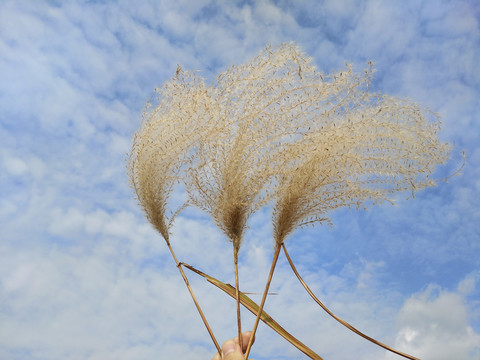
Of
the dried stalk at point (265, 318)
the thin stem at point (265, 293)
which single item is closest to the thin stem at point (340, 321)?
the thin stem at point (265, 293)

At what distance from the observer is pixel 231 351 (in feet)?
6.32

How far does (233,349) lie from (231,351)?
0.05 ft

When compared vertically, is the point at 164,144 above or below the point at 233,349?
above

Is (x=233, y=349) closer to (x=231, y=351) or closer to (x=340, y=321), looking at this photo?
(x=231, y=351)

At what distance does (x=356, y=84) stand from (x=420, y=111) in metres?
0.31

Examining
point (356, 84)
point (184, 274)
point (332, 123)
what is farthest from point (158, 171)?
point (356, 84)

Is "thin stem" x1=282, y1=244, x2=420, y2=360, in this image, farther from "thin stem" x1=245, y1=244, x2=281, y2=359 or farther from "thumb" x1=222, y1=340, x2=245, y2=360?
"thumb" x1=222, y1=340, x2=245, y2=360

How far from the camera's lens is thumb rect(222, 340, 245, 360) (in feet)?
6.21

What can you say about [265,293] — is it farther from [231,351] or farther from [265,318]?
[231,351]

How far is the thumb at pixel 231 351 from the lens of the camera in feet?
6.21

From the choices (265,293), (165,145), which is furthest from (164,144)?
(265,293)

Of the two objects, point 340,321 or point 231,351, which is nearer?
point 231,351

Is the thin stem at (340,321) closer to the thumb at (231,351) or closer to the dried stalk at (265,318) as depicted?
the dried stalk at (265,318)

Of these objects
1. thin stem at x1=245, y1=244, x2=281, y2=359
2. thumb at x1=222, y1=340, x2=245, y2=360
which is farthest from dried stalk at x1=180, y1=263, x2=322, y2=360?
thumb at x1=222, y1=340, x2=245, y2=360
